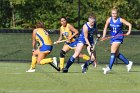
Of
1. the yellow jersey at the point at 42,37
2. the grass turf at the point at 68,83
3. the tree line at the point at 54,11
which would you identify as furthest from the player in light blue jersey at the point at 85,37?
the tree line at the point at 54,11

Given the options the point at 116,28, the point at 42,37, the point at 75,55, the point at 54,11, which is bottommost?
the point at 54,11

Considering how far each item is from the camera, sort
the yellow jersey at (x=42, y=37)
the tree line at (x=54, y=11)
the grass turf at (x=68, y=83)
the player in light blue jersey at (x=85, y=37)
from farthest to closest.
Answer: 1. the tree line at (x=54, y=11)
2. the yellow jersey at (x=42, y=37)
3. the player in light blue jersey at (x=85, y=37)
4. the grass turf at (x=68, y=83)

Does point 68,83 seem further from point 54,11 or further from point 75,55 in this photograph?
point 54,11

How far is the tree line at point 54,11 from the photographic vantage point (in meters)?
34.5

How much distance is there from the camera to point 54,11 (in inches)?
1390

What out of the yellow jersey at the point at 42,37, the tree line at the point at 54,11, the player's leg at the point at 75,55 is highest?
the yellow jersey at the point at 42,37

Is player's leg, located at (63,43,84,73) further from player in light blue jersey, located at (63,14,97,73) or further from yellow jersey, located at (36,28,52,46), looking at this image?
yellow jersey, located at (36,28,52,46)

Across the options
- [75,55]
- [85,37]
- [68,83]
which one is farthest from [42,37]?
[68,83]

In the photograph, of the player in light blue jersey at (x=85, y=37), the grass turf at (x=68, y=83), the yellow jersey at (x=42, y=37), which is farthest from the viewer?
the yellow jersey at (x=42, y=37)

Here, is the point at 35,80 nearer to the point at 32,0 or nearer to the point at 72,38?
the point at 72,38

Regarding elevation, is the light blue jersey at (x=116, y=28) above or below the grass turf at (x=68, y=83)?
above

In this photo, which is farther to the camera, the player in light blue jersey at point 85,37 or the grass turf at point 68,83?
the player in light blue jersey at point 85,37

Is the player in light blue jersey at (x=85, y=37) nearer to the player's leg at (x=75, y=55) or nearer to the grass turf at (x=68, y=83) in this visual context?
→ the player's leg at (x=75, y=55)

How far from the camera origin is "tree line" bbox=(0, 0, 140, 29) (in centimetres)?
3450
